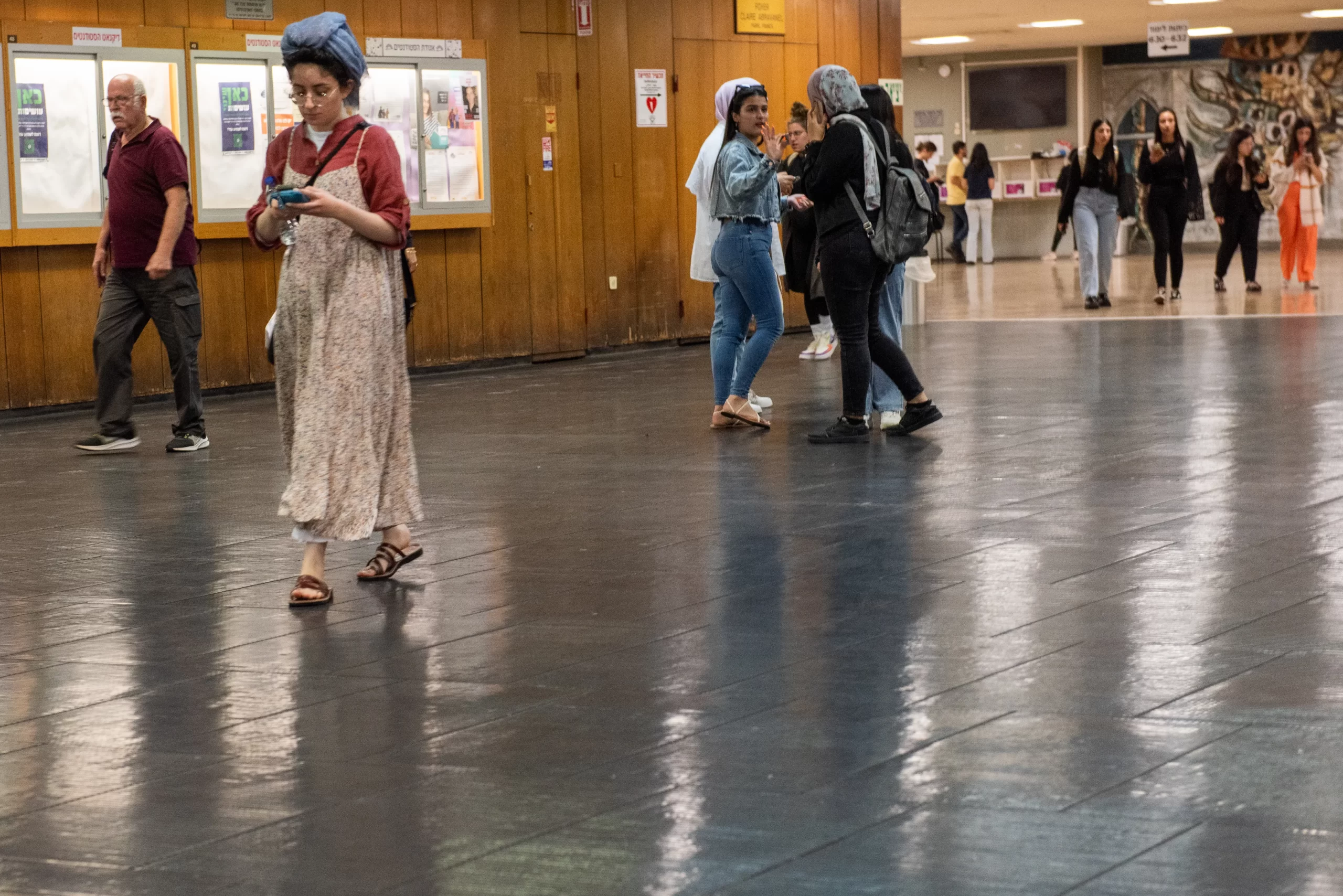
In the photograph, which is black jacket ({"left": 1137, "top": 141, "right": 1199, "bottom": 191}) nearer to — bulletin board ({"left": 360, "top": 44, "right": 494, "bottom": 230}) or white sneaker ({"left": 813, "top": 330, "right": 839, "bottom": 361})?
white sneaker ({"left": 813, "top": 330, "right": 839, "bottom": 361})

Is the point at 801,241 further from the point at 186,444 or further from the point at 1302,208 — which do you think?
the point at 1302,208

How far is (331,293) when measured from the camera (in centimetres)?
523

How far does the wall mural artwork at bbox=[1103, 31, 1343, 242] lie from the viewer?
2938 cm

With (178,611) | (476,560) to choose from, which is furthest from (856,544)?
(178,611)

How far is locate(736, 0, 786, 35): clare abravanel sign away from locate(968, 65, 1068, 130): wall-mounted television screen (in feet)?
50.4

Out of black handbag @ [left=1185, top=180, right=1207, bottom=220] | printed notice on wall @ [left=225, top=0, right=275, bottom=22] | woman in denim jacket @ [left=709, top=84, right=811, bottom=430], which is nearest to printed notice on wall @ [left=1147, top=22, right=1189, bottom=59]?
black handbag @ [left=1185, top=180, right=1207, bottom=220]

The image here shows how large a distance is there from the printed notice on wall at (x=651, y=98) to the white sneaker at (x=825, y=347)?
2447 mm

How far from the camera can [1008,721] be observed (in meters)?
3.78

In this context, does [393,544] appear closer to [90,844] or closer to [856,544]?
[856,544]

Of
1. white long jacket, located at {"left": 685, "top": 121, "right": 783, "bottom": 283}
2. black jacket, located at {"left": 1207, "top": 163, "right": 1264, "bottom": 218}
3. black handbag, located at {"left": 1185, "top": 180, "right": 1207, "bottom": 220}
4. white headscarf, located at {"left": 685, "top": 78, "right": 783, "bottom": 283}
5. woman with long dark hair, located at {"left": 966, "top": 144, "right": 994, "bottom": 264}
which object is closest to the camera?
white headscarf, located at {"left": 685, "top": 78, "right": 783, "bottom": 283}

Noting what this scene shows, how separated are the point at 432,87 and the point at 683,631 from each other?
29.1 feet

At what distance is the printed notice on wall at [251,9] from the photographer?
1192 centimetres

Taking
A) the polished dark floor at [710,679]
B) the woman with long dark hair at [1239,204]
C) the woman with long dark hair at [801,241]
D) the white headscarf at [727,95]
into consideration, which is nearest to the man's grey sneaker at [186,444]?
the polished dark floor at [710,679]

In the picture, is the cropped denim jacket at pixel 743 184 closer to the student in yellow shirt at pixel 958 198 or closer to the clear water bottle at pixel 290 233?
the clear water bottle at pixel 290 233
